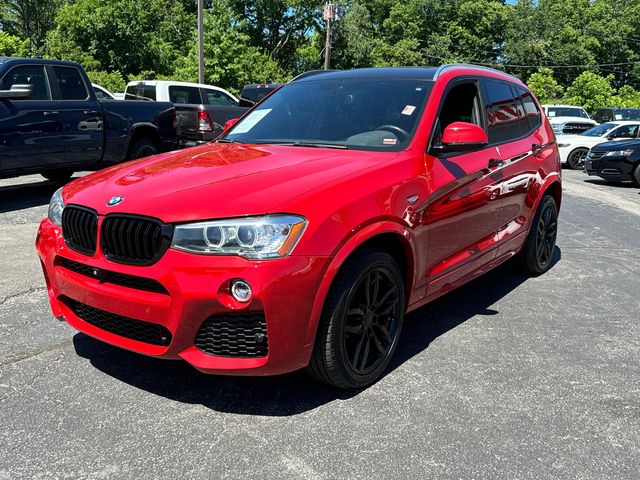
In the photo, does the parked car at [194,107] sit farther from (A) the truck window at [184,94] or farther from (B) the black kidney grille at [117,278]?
(B) the black kidney grille at [117,278]

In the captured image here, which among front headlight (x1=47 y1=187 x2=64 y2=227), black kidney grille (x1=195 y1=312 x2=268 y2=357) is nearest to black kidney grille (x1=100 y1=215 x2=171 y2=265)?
black kidney grille (x1=195 y1=312 x2=268 y2=357)

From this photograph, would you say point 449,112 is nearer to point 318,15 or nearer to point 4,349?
point 4,349

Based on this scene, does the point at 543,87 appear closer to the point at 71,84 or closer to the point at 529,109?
the point at 71,84

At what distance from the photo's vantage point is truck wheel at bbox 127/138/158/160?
9891 millimetres

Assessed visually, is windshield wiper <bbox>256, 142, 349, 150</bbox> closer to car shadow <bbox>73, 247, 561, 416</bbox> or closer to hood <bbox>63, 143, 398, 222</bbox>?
hood <bbox>63, 143, 398, 222</bbox>

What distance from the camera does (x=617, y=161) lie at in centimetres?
1369

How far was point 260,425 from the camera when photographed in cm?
288

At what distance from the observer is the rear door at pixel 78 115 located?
8.52m

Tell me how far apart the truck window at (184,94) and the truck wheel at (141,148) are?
4.98m

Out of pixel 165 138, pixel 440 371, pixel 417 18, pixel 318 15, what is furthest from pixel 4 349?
pixel 417 18

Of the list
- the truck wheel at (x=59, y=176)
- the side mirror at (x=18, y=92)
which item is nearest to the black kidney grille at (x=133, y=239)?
the side mirror at (x=18, y=92)

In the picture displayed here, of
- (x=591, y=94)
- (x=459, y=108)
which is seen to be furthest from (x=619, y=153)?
(x=591, y=94)

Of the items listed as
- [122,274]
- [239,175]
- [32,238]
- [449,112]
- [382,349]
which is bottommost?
[32,238]

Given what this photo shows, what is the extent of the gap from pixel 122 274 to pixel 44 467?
0.88 meters
